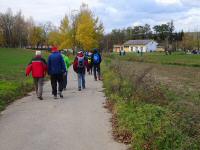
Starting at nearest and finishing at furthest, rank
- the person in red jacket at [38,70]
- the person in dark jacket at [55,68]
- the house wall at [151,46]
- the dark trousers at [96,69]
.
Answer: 1. the person in red jacket at [38,70]
2. the person in dark jacket at [55,68]
3. the dark trousers at [96,69]
4. the house wall at [151,46]

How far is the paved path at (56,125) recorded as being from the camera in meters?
8.77

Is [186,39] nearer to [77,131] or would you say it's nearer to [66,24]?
[66,24]

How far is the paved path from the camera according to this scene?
8766 mm

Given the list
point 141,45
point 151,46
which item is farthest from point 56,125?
point 151,46

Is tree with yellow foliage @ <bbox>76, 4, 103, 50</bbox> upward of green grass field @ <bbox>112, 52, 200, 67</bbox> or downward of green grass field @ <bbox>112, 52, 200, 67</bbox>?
upward

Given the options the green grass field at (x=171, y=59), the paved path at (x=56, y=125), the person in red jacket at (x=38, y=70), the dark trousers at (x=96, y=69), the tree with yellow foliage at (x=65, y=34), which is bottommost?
the green grass field at (x=171, y=59)

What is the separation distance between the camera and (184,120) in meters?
8.71

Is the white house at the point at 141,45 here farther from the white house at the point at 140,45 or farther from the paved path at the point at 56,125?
the paved path at the point at 56,125

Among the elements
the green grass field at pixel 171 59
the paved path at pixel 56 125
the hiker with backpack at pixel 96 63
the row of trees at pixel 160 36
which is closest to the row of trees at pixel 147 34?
the row of trees at pixel 160 36

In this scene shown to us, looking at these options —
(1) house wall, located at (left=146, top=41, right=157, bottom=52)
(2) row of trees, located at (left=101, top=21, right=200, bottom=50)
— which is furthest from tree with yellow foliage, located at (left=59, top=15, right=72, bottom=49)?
(1) house wall, located at (left=146, top=41, right=157, bottom=52)

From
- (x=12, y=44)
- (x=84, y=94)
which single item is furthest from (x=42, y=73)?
(x=12, y=44)

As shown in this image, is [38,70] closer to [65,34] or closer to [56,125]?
[56,125]

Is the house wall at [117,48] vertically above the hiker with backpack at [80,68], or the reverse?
the hiker with backpack at [80,68]

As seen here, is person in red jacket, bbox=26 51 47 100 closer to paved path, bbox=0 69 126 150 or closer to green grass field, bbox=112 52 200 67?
paved path, bbox=0 69 126 150
